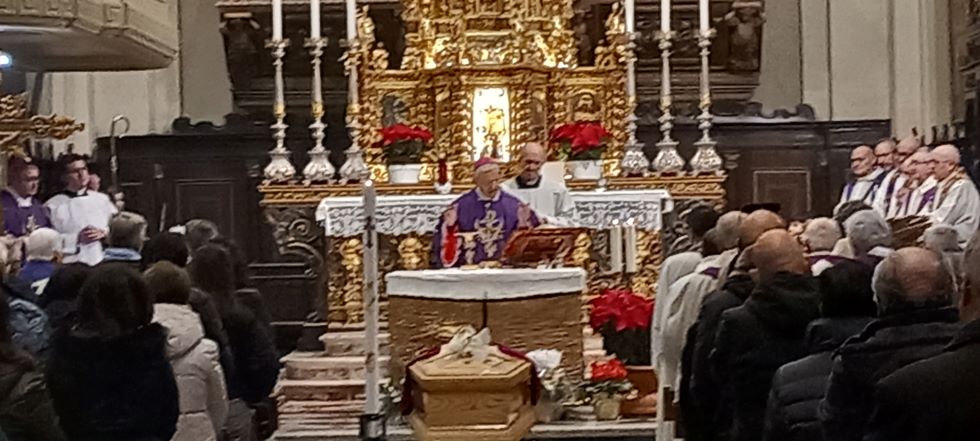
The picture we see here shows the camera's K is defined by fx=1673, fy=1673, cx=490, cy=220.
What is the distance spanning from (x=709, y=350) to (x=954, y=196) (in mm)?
5619

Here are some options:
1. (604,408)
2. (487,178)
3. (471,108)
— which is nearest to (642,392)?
(604,408)

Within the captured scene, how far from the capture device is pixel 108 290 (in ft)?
19.0

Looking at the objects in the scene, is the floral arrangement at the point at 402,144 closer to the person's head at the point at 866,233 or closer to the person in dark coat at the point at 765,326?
the person's head at the point at 866,233

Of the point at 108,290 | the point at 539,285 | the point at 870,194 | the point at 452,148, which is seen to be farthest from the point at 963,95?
the point at 108,290

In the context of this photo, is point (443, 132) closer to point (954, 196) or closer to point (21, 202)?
point (21, 202)

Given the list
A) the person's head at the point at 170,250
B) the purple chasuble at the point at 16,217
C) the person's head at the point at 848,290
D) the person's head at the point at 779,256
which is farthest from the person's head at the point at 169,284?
the purple chasuble at the point at 16,217

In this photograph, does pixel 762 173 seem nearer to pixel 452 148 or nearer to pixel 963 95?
pixel 963 95

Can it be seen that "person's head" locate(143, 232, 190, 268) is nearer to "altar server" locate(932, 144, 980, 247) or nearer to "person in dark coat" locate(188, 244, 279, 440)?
"person in dark coat" locate(188, 244, 279, 440)

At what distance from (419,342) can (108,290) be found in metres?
4.79

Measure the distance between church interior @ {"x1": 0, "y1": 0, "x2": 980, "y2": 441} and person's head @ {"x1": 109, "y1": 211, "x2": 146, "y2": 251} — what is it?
142 centimetres

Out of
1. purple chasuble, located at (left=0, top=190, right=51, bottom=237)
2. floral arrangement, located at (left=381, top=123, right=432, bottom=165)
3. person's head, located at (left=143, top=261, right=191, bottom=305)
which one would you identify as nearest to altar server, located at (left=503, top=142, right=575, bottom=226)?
floral arrangement, located at (left=381, top=123, right=432, bottom=165)

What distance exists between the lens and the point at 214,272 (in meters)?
7.54

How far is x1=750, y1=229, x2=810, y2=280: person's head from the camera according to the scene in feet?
20.8

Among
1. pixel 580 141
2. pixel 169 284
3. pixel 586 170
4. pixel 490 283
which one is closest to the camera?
pixel 169 284
